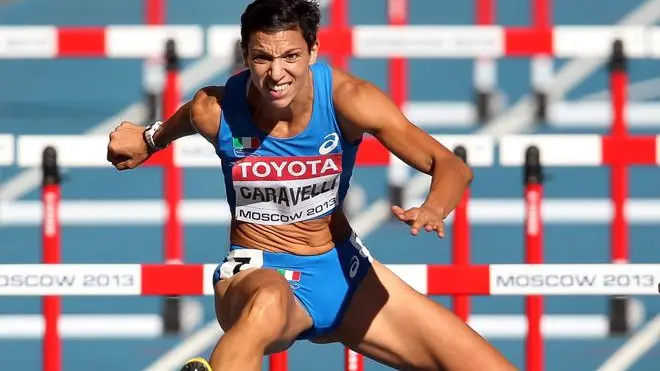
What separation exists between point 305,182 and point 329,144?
0.49 ft

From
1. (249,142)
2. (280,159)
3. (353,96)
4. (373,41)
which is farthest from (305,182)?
(373,41)

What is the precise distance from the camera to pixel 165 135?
611 cm

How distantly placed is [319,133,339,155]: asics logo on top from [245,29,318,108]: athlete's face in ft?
0.72

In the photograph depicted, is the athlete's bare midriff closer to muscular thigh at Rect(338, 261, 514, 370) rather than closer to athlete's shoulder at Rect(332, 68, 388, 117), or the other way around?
muscular thigh at Rect(338, 261, 514, 370)

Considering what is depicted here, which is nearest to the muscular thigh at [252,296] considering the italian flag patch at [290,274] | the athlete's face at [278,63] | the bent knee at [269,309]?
the bent knee at [269,309]

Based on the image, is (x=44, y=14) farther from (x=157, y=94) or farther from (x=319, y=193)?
(x=319, y=193)

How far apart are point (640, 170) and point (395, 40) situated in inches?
122

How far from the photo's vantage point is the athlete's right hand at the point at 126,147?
6.12 metres

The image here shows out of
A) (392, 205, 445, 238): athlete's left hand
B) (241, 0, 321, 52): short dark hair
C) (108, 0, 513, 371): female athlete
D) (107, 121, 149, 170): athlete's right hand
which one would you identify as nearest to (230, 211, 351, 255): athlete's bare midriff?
(108, 0, 513, 371): female athlete

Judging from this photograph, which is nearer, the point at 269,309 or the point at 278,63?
the point at 269,309

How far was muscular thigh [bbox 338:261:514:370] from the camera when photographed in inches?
234

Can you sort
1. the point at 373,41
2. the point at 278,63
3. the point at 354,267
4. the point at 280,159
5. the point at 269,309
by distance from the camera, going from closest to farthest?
the point at 269,309, the point at 278,63, the point at 280,159, the point at 354,267, the point at 373,41

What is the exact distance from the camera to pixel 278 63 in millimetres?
5621

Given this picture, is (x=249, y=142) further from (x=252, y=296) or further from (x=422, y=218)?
(x=422, y=218)
